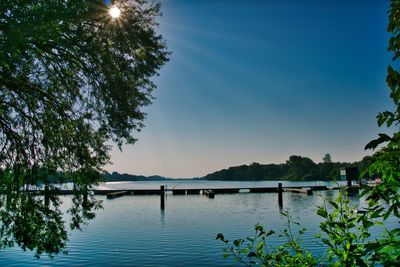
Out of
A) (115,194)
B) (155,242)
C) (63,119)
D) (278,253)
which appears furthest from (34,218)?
(115,194)

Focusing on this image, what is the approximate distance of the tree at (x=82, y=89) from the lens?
10.1 meters

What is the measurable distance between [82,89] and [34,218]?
4756 mm

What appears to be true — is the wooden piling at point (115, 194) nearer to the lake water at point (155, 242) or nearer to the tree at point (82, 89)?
the lake water at point (155, 242)

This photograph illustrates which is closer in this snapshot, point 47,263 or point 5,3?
point 5,3

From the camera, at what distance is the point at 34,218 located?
11703 mm

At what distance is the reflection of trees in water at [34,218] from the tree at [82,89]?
77 cm

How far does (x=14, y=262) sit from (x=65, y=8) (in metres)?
17.7

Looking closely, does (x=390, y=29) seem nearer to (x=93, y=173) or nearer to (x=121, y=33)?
(x=121, y=33)

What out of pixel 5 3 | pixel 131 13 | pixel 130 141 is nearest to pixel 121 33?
pixel 131 13

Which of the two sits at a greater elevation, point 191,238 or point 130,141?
point 130,141

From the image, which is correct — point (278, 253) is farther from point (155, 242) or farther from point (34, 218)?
point (155, 242)

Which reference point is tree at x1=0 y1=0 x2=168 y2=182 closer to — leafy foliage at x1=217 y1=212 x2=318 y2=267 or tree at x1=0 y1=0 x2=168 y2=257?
tree at x1=0 y1=0 x2=168 y2=257

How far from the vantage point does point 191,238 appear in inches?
996

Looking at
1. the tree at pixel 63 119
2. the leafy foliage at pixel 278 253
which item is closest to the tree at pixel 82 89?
the tree at pixel 63 119
